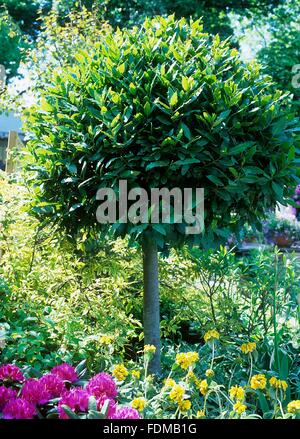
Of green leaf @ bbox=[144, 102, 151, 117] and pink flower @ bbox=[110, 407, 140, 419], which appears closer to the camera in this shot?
pink flower @ bbox=[110, 407, 140, 419]

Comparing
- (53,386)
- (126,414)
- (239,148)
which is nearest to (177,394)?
(126,414)

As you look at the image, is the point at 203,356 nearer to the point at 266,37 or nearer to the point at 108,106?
the point at 108,106

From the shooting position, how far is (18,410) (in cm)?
177

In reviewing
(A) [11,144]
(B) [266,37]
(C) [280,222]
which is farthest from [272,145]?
(B) [266,37]

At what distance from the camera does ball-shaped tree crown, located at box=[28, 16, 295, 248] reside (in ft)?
8.47

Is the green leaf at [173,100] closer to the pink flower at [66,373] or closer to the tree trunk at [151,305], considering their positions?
the tree trunk at [151,305]

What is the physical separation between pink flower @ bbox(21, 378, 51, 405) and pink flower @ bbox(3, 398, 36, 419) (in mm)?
51

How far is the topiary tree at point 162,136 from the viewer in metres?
2.58

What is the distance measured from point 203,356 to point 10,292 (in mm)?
1201

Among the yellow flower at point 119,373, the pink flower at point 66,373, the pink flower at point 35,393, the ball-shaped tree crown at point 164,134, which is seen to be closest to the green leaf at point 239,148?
the ball-shaped tree crown at point 164,134

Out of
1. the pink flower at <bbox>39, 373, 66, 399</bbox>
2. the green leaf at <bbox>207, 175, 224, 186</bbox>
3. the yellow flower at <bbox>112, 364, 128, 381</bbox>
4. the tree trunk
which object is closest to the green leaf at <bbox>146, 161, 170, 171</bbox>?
the green leaf at <bbox>207, 175, 224, 186</bbox>

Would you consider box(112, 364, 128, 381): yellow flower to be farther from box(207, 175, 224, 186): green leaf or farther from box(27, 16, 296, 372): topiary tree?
box(207, 175, 224, 186): green leaf

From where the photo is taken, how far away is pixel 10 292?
2979 millimetres

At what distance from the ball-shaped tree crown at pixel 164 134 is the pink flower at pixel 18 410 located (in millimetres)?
974
